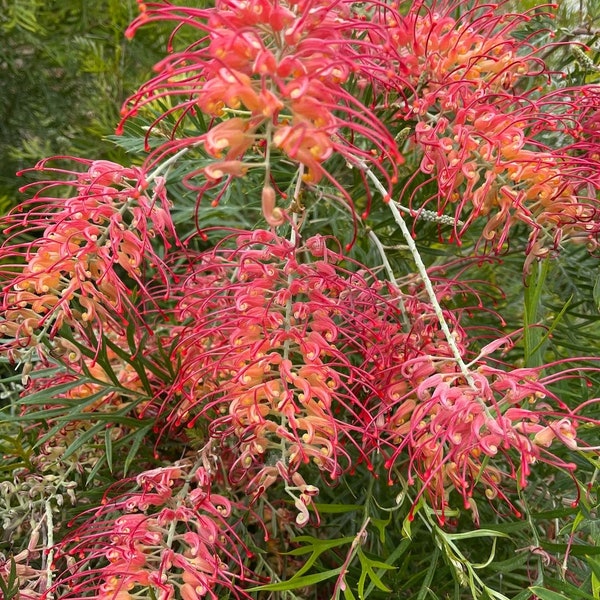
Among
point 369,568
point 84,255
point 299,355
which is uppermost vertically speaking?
point 84,255

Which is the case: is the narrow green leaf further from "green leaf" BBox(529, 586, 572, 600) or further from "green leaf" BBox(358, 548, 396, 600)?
"green leaf" BBox(529, 586, 572, 600)

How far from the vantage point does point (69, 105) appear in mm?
1284

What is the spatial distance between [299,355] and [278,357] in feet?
0.30

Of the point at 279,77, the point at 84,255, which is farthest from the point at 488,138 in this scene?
the point at 84,255

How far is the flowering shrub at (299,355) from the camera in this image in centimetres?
47

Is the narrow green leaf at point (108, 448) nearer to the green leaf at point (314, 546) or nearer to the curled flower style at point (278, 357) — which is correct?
the curled flower style at point (278, 357)

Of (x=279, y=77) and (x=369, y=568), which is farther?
(x=369, y=568)

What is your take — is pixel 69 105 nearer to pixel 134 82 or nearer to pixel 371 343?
pixel 134 82

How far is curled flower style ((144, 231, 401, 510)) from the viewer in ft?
1.73

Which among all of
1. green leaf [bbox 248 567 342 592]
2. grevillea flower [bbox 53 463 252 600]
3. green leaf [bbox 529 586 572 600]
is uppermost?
grevillea flower [bbox 53 463 252 600]

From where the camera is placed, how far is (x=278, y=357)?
534 mm

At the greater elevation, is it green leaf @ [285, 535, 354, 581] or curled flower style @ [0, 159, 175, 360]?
curled flower style @ [0, 159, 175, 360]

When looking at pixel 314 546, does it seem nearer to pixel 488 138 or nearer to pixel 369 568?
pixel 369 568

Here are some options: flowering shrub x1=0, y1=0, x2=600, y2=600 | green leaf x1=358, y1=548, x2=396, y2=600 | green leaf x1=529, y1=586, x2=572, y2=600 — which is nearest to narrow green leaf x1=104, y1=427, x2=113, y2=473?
flowering shrub x1=0, y1=0, x2=600, y2=600
